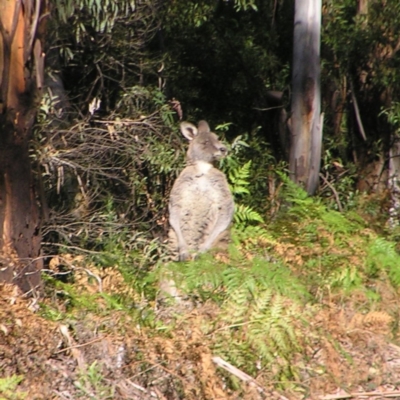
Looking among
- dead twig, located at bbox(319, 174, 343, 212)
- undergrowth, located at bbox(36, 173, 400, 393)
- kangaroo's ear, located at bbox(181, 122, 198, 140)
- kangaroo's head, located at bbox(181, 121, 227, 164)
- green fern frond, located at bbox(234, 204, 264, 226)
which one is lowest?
dead twig, located at bbox(319, 174, 343, 212)

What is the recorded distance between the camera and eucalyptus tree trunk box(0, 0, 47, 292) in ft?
22.4

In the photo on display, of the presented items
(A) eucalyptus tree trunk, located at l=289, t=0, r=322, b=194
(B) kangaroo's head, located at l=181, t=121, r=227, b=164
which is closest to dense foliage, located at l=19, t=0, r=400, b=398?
(A) eucalyptus tree trunk, located at l=289, t=0, r=322, b=194

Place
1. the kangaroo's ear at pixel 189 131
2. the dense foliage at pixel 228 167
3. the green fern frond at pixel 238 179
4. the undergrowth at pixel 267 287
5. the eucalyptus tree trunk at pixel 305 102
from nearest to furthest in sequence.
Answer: the undergrowth at pixel 267 287 → the dense foliage at pixel 228 167 → the kangaroo's ear at pixel 189 131 → the green fern frond at pixel 238 179 → the eucalyptus tree trunk at pixel 305 102

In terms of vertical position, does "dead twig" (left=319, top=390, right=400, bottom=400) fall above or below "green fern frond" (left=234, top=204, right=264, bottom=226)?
above

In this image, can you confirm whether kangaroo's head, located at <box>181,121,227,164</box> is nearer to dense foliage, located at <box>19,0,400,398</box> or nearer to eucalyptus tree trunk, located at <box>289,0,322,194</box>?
dense foliage, located at <box>19,0,400,398</box>

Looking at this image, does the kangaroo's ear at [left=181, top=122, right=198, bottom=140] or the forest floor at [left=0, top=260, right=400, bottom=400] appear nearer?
the forest floor at [left=0, top=260, right=400, bottom=400]

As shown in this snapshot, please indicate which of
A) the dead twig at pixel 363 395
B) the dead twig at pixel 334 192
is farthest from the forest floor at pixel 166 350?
the dead twig at pixel 334 192

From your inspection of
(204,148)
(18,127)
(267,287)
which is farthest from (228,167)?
(267,287)

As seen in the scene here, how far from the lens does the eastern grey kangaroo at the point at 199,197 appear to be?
9.50 m

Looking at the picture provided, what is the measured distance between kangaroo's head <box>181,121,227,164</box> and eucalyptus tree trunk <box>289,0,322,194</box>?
2.60 metres

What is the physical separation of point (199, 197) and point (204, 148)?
0.52 m

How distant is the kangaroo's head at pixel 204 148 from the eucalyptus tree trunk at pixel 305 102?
2601 mm

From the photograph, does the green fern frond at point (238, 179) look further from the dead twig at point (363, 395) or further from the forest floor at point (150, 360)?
the dead twig at point (363, 395)

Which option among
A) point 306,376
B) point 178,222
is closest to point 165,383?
point 306,376
